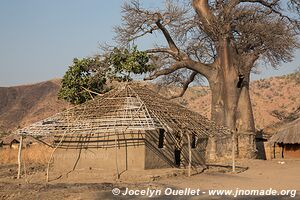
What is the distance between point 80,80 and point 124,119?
802 centimetres

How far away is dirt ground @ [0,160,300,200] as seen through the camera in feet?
30.2

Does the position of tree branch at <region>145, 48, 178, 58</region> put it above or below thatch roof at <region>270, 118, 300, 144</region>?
above

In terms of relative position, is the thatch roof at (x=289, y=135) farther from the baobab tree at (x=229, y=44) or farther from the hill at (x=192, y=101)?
the hill at (x=192, y=101)

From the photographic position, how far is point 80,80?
781 inches

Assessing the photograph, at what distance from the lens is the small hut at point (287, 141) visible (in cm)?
2136

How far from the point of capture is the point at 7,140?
2875 cm

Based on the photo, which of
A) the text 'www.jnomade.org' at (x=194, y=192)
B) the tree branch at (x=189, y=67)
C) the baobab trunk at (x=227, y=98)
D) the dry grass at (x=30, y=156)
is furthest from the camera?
the dry grass at (x=30, y=156)

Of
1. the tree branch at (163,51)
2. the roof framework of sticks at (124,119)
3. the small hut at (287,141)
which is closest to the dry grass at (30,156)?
the roof framework of sticks at (124,119)

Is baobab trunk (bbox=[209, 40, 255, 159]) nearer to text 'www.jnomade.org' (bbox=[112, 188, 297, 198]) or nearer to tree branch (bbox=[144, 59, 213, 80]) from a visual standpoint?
tree branch (bbox=[144, 59, 213, 80])

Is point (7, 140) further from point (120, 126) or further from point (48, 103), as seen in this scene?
point (48, 103)

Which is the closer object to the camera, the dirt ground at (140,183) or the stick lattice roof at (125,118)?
the dirt ground at (140,183)

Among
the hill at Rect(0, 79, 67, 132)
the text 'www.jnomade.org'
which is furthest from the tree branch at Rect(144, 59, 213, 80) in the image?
the hill at Rect(0, 79, 67, 132)

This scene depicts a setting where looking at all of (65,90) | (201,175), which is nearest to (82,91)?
(65,90)

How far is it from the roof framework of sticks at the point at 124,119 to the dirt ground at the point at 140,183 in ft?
3.96
